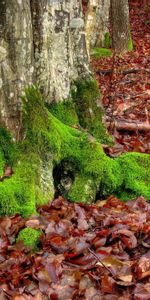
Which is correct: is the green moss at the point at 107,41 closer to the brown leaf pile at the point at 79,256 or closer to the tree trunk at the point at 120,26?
the tree trunk at the point at 120,26

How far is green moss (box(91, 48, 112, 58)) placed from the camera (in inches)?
674

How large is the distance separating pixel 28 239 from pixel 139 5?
27053 mm

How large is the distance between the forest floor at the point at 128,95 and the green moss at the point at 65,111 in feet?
2.07

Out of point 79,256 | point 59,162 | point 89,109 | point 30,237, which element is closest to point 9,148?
point 59,162

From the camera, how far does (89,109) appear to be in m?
6.76

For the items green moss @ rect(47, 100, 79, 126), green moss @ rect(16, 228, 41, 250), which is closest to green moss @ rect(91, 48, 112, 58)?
green moss @ rect(47, 100, 79, 126)

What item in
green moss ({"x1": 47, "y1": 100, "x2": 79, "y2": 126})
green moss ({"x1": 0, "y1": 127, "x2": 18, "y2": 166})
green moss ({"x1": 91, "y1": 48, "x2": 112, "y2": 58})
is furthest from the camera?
green moss ({"x1": 91, "y1": 48, "x2": 112, "y2": 58})

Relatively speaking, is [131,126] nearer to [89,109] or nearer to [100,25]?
[89,109]

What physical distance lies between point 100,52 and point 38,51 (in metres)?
11.8

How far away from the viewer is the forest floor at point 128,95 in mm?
7238

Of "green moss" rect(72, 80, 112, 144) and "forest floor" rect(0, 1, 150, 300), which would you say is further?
"green moss" rect(72, 80, 112, 144)

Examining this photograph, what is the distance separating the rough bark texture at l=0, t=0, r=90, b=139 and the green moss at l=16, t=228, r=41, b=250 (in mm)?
1272

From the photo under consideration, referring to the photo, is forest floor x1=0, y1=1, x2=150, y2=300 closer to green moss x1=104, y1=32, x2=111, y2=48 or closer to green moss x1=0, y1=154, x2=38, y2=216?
green moss x1=0, y1=154, x2=38, y2=216

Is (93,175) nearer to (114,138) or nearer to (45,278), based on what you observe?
(114,138)
